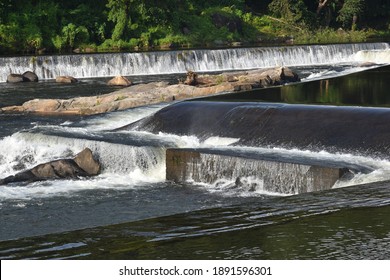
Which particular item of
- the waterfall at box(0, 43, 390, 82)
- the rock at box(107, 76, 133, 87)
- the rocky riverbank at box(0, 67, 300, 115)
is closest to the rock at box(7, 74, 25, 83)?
the waterfall at box(0, 43, 390, 82)

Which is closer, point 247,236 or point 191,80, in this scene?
point 247,236

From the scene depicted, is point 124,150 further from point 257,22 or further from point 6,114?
point 257,22

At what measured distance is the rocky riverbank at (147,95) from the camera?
26.8m

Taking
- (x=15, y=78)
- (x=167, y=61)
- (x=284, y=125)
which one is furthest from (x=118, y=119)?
(x=167, y=61)

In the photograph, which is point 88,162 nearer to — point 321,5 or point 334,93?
point 334,93

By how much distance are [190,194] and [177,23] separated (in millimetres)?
37425

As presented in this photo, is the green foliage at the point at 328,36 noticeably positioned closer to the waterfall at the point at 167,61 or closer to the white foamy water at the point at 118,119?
the waterfall at the point at 167,61

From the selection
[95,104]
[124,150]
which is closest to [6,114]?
[95,104]

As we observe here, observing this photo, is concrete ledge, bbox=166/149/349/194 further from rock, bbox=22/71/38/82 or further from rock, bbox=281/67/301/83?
rock, bbox=22/71/38/82

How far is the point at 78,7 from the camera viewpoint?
51.3 m

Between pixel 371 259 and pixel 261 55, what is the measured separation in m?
33.4

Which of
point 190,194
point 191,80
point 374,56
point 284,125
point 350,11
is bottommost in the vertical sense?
point 190,194

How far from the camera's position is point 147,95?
27.7 m

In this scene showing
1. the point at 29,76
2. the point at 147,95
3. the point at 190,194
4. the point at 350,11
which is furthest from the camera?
the point at 350,11
